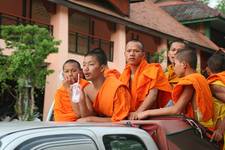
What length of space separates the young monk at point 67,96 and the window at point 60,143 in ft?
4.08

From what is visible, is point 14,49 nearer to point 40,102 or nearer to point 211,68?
point 40,102

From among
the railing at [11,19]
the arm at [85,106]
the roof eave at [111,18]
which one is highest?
the roof eave at [111,18]

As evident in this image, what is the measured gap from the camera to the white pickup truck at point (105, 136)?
2.59 meters

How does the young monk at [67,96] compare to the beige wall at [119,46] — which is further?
the beige wall at [119,46]

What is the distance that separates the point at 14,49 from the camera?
14.4 metres

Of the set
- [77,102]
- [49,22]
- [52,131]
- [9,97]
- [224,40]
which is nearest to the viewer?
[52,131]

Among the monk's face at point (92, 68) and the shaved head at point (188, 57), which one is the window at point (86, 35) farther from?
the shaved head at point (188, 57)

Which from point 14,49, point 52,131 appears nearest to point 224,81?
point 52,131

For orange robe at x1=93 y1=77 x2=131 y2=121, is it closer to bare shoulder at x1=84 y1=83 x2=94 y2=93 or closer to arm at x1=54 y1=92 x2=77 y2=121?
bare shoulder at x1=84 y1=83 x2=94 y2=93

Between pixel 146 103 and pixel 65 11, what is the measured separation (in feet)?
44.8

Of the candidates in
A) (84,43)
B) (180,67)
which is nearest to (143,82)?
(180,67)

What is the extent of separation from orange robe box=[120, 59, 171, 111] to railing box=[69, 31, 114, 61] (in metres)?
15.0

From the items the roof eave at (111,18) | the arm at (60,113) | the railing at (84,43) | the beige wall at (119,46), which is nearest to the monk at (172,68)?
the arm at (60,113)

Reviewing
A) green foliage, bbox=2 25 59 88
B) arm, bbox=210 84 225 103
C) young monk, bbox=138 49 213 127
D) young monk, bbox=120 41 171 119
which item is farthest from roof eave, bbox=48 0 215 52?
young monk, bbox=138 49 213 127
